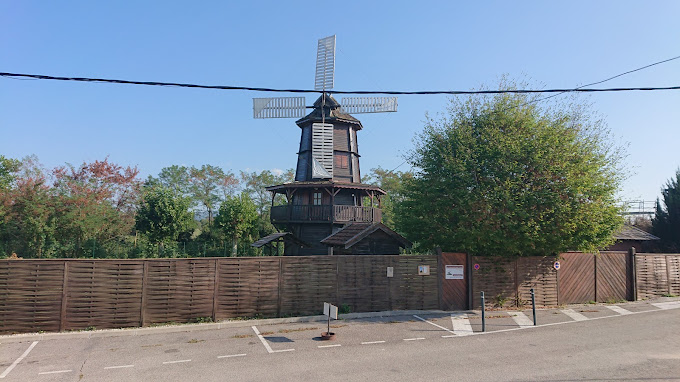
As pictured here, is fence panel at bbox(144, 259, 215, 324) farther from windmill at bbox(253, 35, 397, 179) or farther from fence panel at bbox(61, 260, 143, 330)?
windmill at bbox(253, 35, 397, 179)

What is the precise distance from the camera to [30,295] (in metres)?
10.8

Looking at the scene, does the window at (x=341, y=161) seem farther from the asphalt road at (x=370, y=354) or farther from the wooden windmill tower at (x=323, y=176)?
the asphalt road at (x=370, y=354)

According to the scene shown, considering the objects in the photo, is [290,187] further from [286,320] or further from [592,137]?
[592,137]

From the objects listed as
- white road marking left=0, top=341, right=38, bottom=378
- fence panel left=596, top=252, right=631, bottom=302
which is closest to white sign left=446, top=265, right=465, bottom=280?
fence panel left=596, top=252, right=631, bottom=302

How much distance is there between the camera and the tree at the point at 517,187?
14656 mm

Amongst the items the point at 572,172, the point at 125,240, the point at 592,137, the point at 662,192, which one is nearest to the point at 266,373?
the point at 572,172

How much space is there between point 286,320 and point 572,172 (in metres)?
12.1

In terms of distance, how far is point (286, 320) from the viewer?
12703 mm

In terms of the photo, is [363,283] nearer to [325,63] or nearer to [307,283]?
[307,283]

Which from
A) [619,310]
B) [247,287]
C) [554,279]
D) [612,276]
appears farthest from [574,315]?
[247,287]

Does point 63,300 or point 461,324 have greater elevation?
point 63,300

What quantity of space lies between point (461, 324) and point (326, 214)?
51.3ft

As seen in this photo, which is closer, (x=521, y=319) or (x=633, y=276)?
(x=521, y=319)

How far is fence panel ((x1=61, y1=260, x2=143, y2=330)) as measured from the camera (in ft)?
36.6
